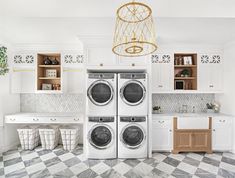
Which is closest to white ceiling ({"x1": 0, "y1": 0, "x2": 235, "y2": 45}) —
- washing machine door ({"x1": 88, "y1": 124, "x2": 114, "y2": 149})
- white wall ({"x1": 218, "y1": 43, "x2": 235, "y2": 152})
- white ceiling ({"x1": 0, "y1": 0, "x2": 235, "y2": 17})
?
white ceiling ({"x1": 0, "y1": 0, "x2": 235, "y2": 17})

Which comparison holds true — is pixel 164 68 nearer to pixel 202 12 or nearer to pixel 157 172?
pixel 202 12

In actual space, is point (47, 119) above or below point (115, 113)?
below

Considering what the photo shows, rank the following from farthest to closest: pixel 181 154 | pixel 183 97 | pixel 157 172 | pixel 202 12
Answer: pixel 183 97
pixel 181 154
pixel 157 172
pixel 202 12

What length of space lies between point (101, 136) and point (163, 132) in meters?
1.33

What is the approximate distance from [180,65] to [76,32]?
7.92 feet

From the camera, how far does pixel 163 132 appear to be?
127 inches

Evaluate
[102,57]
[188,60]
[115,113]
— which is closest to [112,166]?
[115,113]

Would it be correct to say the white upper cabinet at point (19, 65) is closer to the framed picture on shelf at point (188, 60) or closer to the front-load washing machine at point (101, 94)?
the front-load washing machine at point (101, 94)

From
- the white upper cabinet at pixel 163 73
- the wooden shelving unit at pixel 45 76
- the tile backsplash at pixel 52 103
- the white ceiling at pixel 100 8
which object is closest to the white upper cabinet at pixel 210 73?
the white upper cabinet at pixel 163 73

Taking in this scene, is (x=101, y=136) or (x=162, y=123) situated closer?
(x=101, y=136)

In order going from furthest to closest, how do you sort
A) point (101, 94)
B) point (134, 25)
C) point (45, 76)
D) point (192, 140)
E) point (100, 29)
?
1. point (45, 76)
2. point (192, 140)
3. point (101, 94)
4. point (100, 29)
5. point (134, 25)

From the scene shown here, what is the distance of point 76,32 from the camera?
9.21 feet

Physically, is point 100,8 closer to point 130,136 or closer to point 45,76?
point 130,136

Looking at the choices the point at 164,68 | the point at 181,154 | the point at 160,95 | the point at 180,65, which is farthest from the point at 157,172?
the point at 180,65
